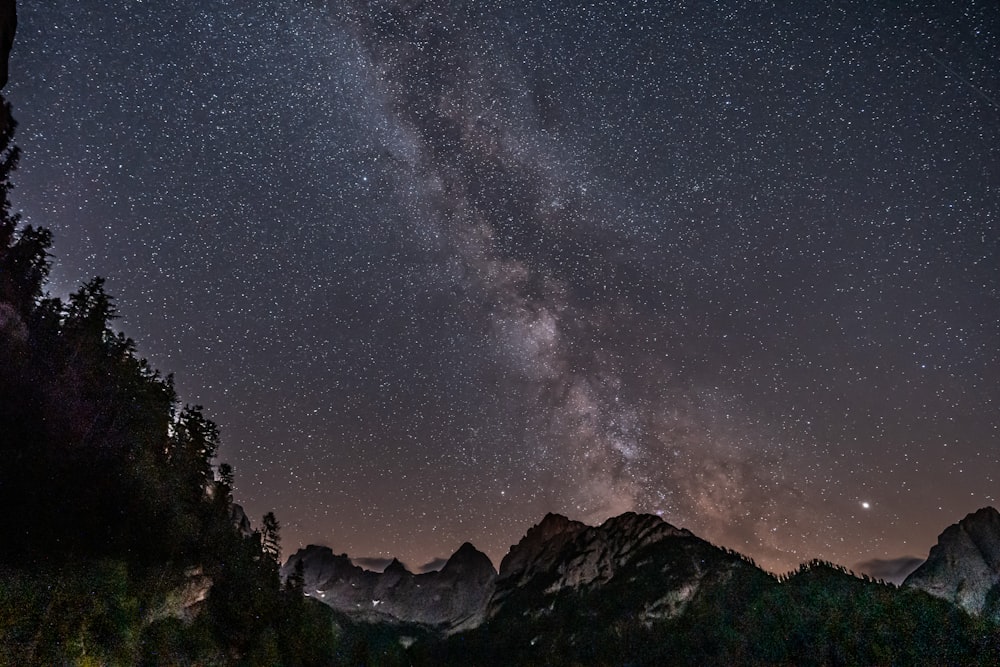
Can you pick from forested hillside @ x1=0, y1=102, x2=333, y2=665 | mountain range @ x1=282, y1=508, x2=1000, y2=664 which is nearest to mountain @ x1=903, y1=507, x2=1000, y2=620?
mountain range @ x1=282, y1=508, x2=1000, y2=664

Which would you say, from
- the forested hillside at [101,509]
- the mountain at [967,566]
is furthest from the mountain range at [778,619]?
the forested hillside at [101,509]

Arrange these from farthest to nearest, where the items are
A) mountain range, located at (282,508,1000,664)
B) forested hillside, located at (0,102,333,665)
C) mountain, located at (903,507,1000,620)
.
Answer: mountain, located at (903,507,1000,620) → mountain range, located at (282,508,1000,664) → forested hillside, located at (0,102,333,665)

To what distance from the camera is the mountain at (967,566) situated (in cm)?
14550

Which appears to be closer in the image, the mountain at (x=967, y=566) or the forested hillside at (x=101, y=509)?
the forested hillside at (x=101, y=509)

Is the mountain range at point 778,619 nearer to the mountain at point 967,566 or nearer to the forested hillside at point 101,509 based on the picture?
the mountain at point 967,566

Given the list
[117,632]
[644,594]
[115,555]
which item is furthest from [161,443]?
[644,594]

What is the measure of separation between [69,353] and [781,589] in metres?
171

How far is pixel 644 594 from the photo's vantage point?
18800 cm

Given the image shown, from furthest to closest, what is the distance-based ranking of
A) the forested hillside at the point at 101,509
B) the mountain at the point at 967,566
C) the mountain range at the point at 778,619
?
the mountain at the point at 967,566 < the mountain range at the point at 778,619 < the forested hillside at the point at 101,509

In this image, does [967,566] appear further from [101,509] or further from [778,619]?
[101,509]

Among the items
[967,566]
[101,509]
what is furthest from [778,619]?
[101,509]

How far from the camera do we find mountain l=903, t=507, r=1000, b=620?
146 meters

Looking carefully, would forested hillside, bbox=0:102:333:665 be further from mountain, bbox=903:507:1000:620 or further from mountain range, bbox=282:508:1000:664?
mountain, bbox=903:507:1000:620

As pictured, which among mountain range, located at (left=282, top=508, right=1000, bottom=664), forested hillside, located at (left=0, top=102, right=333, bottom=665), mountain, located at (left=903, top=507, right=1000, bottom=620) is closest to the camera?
forested hillside, located at (left=0, top=102, right=333, bottom=665)
